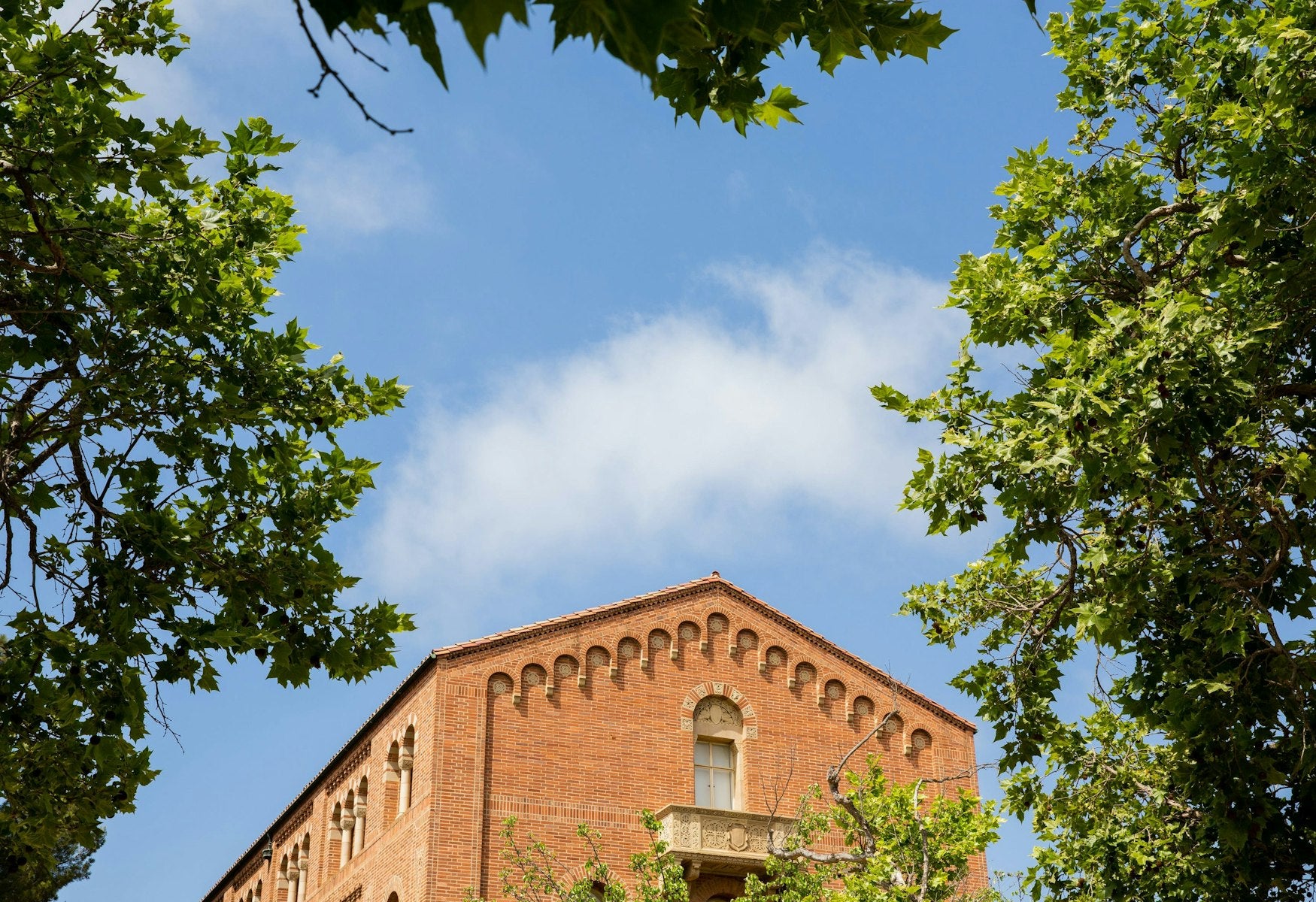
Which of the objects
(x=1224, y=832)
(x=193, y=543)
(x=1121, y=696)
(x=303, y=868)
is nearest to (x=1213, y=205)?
(x=1121, y=696)

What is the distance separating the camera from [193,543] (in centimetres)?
898

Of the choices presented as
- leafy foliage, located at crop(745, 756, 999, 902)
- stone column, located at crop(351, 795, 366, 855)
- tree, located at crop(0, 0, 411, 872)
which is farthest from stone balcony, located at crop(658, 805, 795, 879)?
tree, located at crop(0, 0, 411, 872)

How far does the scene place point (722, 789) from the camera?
2642 cm

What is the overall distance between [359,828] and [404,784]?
3.14 meters

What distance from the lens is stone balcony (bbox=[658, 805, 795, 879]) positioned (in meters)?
24.5

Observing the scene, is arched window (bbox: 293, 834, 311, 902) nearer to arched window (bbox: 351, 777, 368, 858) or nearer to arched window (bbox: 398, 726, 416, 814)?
arched window (bbox: 351, 777, 368, 858)

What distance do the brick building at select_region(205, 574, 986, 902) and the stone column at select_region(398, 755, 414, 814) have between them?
6 centimetres

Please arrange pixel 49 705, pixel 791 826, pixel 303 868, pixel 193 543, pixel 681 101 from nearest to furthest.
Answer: pixel 681 101 → pixel 49 705 → pixel 193 543 → pixel 791 826 → pixel 303 868

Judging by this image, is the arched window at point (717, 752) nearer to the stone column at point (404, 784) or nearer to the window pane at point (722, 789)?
the window pane at point (722, 789)

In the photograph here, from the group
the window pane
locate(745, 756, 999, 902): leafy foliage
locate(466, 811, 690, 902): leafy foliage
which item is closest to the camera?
locate(745, 756, 999, 902): leafy foliage

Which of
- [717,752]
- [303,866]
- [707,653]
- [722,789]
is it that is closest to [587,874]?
[722,789]

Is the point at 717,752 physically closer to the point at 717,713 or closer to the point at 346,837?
the point at 717,713

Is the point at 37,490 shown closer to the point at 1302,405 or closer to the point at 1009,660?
the point at 1009,660

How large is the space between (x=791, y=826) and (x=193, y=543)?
18.4 meters
